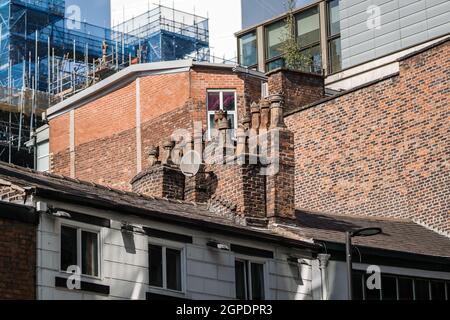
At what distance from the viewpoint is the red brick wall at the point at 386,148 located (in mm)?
37469

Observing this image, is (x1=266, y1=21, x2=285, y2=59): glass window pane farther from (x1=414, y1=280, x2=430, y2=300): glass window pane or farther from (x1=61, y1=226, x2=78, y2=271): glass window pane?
(x1=61, y1=226, x2=78, y2=271): glass window pane

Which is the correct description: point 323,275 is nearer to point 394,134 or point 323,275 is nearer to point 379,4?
point 394,134

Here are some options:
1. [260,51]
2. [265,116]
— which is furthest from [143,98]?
[260,51]

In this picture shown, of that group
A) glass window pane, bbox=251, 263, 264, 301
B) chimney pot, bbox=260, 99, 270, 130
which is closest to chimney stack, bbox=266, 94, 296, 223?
chimney pot, bbox=260, 99, 270, 130

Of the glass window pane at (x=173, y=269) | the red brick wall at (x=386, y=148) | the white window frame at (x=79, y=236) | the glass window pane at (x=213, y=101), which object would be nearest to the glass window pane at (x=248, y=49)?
the glass window pane at (x=213, y=101)

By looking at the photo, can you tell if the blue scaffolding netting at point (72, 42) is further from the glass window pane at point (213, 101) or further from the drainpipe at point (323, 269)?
the drainpipe at point (323, 269)

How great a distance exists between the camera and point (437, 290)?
104ft

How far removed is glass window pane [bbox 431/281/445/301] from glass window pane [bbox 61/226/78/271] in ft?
35.8

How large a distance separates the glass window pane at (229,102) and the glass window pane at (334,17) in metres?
25.5

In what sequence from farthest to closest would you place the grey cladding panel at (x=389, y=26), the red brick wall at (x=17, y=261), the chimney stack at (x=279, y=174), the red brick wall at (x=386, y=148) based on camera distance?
the grey cladding panel at (x=389, y=26) → the red brick wall at (x=386, y=148) → the chimney stack at (x=279, y=174) → the red brick wall at (x=17, y=261)

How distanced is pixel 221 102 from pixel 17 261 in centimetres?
2195

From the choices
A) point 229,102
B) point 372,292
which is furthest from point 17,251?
point 229,102

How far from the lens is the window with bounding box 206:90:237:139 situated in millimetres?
44062

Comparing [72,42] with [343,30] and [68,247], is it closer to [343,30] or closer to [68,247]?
[343,30]
